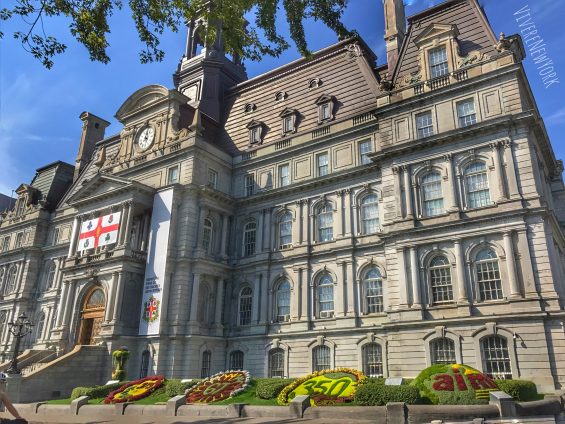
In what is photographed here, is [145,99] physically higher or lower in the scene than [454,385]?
higher

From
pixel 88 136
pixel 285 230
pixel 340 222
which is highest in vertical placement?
pixel 88 136

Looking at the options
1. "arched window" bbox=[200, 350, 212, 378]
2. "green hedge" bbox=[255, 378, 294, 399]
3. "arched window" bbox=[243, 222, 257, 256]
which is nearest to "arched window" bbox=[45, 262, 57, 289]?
"arched window" bbox=[243, 222, 257, 256]

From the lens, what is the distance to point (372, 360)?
94.0ft

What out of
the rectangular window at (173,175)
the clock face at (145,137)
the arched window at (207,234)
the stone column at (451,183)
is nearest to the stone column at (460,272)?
the stone column at (451,183)

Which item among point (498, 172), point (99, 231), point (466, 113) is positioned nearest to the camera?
point (498, 172)

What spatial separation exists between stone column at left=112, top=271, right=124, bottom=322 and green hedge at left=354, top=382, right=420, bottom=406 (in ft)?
70.7

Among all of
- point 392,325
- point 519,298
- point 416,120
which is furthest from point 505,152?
point 392,325

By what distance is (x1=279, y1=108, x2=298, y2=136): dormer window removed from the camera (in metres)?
38.5

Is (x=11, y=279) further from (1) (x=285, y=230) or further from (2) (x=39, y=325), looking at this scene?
(1) (x=285, y=230)

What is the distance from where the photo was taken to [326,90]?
38562 mm

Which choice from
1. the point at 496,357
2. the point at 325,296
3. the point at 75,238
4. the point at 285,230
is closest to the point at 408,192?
the point at 325,296

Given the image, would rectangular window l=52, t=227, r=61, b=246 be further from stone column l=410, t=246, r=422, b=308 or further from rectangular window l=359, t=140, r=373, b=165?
stone column l=410, t=246, r=422, b=308

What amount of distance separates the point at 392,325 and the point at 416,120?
42.0ft

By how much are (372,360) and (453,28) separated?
70.5 feet
